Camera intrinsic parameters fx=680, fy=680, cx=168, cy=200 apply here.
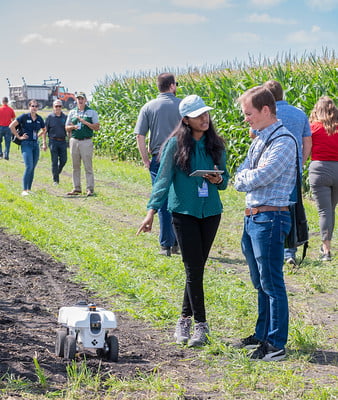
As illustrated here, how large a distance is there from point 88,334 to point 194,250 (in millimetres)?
1058

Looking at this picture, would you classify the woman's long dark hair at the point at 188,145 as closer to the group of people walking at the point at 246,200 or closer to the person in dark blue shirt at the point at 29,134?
the group of people walking at the point at 246,200

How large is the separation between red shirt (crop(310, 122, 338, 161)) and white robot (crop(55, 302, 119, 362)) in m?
4.53

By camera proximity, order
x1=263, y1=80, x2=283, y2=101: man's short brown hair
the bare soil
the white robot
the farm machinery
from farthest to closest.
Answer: the farm machinery → x1=263, y1=80, x2=283, y2=101: man's short brown hair → the white robot → the bare soil

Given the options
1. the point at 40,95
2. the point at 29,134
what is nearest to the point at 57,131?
the point at 29,134

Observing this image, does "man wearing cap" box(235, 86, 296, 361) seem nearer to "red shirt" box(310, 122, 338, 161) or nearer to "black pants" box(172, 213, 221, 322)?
"black pants" box(172, 213, 221, 322)

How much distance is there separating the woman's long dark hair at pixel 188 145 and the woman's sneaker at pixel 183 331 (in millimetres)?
1145

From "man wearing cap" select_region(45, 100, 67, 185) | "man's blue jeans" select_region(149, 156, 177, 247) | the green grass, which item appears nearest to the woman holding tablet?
the green grass

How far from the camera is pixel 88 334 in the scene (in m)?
4.54

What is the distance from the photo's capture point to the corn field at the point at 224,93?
14.5m

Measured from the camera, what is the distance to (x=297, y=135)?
7371mm

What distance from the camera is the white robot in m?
4.52

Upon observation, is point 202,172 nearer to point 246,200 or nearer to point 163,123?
point 246,200

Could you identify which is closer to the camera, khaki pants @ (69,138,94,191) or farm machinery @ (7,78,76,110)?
khaki pants @ (69,138,94,191)

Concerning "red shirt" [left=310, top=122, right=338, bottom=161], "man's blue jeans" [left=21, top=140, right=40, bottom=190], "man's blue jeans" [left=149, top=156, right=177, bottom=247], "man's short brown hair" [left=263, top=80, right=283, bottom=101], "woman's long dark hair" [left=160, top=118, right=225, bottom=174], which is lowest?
"man's blue jeans" [left=149, top=156, right=177, bottom=247]
